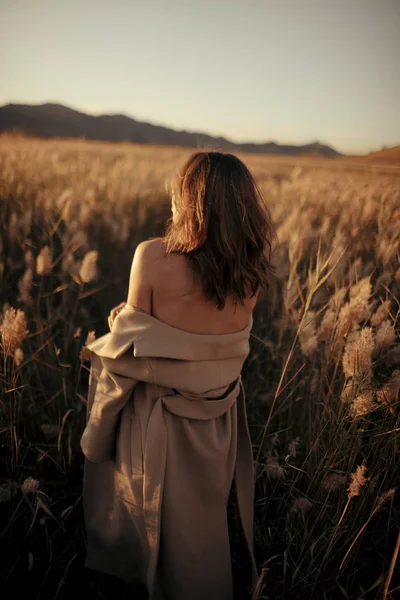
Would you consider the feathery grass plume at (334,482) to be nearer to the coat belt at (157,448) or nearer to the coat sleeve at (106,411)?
the coat belt at (157,448)

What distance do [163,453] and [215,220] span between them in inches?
30.7

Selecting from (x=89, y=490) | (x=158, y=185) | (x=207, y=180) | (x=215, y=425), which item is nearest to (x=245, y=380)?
Answer: (x=215, y=425)

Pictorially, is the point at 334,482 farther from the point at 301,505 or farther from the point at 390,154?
the point at 390,154

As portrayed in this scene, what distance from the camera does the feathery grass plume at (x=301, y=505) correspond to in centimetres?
154

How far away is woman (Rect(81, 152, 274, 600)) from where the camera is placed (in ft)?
4.01

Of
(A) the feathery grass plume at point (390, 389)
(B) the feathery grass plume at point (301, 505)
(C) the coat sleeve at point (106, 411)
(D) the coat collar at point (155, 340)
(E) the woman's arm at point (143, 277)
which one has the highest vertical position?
(E) the woman's arm at point (143, 277)

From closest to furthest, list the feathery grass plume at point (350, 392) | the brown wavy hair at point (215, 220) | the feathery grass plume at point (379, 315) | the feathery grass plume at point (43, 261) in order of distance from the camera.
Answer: the brown wavy hair at point (215, 220) < the feathery grass plume at point (350, 392) < the feathery grass plume at point (379, 315) < the feathery grass plume at point (43, 261)

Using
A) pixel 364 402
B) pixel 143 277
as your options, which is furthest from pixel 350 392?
pixel 143 277

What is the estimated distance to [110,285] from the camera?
2.82 meters

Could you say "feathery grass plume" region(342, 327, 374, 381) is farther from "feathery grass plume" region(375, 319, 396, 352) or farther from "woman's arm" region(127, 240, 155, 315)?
"woman's arm" region(127, 240, 155, 315)

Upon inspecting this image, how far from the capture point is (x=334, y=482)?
4.83 feet

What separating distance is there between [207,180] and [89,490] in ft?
4.23

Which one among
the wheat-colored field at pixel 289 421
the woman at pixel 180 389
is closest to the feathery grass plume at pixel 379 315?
the wheat-colored field at pixel 289 421

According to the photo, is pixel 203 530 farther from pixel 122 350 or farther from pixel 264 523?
pixel 122 350
